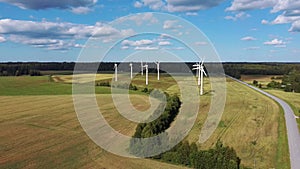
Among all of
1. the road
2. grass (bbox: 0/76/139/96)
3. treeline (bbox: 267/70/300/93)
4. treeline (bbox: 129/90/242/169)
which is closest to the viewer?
treeline (bbox: 129/90/242/169)

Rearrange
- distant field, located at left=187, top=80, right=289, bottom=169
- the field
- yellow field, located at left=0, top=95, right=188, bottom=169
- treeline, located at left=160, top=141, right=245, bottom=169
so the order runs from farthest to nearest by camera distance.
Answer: distant field, located at left=187, top=80, right=289, bottom=169 < the field < yellow field, located at left=0, top=95, right=188, bottom=169 < treeline, located at left=160, top=141, right=245, bottom=169

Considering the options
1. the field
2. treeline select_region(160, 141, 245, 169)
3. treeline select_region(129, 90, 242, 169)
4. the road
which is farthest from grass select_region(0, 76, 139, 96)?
treeline select_region(160, 141, 245, 169)

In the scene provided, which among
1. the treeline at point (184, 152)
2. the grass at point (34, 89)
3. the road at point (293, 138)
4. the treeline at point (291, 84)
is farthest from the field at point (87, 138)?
the treeline at point (291, 84)

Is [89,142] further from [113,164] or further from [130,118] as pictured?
[130,118]

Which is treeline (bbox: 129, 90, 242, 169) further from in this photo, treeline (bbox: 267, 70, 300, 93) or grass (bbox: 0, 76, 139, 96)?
treeline (bbox: 267, 70, 300, 93)

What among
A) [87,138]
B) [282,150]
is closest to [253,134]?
[282,150]

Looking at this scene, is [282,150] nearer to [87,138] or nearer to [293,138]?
[293,138]

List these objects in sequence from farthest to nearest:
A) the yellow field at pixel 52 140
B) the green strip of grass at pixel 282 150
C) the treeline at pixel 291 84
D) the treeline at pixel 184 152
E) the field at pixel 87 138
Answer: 1. the treeline at pixel 291 84
2. the field at pixel 87 138
3. the yellow field at pixel 52 140
4. the green strip of grass at pixel 282 150
5. the treeline at pixel 184 152

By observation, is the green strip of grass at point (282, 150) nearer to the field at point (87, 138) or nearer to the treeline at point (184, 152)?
the field at point (87, 138)

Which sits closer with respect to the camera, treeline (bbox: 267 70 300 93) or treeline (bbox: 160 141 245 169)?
treeline (bbox: 160 141 245 169)
